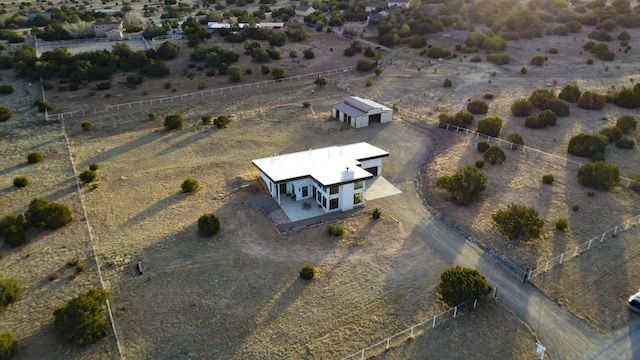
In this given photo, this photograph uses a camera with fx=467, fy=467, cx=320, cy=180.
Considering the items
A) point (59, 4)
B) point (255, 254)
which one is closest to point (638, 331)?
point (255, 254)

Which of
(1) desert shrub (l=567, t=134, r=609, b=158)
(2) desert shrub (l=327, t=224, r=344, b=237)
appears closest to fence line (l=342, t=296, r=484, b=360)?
(2) desert shrub (l=327, t=224, r=344, b=237)

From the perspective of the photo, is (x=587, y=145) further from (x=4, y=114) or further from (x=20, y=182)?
(x=4, y=114)

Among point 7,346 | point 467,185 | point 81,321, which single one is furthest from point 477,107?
point 7,346

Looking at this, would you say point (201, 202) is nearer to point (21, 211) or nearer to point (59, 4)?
point (21, 211)

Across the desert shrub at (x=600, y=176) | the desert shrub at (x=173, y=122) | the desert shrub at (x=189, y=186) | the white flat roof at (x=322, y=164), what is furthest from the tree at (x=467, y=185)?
the desert shrub at (x=173, y=122)

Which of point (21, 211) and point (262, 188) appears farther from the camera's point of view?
point (262, 188)

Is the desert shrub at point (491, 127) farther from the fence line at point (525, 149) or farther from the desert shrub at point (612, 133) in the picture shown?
the desert shrub at point (612, 133)
